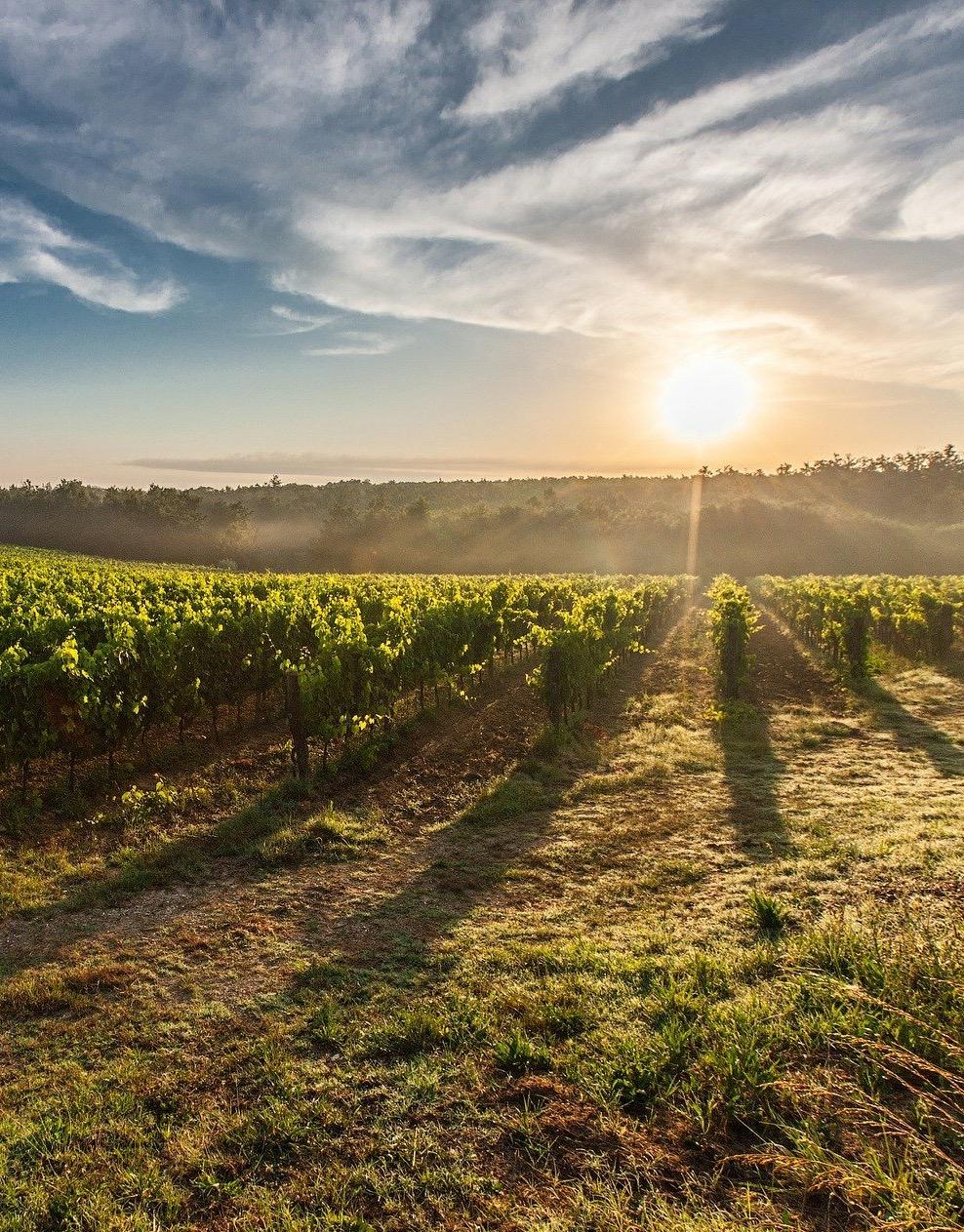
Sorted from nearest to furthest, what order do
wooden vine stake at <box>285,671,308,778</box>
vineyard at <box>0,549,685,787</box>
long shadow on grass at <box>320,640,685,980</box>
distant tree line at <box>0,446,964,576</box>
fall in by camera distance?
long shadow on grass at <box>320,640,685,980</box>, vineyard at <box>0,549,685,787</box>, wooden vine stake at <box>285,671,308,778</box>, distant tree line at <box>0,446,964,576</box>

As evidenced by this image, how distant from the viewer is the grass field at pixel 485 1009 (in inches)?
118

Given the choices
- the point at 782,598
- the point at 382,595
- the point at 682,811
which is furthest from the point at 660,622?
the point at 682,811

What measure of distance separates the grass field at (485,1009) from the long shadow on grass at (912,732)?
1311 millimetres

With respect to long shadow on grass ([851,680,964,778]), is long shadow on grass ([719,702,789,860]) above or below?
below

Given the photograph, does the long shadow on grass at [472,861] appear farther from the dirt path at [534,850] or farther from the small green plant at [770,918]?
the small green plant at [770,918]

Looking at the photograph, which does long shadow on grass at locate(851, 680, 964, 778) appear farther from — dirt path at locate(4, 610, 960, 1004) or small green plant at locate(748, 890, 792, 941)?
small green plant at locate(748, 890, 792, 941)

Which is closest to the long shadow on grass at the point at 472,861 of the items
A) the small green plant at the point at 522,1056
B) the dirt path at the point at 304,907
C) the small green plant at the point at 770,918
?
the dirt path at the point at 304,907

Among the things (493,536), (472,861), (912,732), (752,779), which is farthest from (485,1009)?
(493,536)

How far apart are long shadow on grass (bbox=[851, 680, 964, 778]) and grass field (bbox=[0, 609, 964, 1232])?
51.6 inches

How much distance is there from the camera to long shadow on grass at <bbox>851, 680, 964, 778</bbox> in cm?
970

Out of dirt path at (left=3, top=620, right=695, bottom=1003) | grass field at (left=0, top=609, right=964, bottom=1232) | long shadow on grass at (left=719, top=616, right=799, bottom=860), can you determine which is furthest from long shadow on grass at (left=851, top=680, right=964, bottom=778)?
dirt path at (left=3, top=620, right=695, bottom=1003)

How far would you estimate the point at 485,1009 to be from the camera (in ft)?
14.2

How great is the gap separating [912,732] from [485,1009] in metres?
10.5

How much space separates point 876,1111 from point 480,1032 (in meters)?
2.15
